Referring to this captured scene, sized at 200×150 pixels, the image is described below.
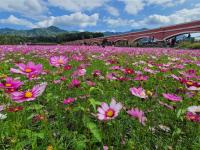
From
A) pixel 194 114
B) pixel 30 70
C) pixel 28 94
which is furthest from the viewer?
pixel 194 114

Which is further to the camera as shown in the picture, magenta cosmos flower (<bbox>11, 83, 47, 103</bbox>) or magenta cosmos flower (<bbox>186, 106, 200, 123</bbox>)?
magenta cosmos flower (<bbox>186, 106, 200, 123</bbox>)

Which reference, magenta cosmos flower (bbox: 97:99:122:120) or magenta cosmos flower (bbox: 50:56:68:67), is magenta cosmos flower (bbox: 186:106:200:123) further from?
magenta cosmos flower (bbox: 50:56:68:67)

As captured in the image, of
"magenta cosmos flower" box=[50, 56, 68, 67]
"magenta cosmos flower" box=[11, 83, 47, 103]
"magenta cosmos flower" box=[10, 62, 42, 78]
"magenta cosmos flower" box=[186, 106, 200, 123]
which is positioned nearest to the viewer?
"magenta cosmos flower" box=[11, 83, 47, 103]

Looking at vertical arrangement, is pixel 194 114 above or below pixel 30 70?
below

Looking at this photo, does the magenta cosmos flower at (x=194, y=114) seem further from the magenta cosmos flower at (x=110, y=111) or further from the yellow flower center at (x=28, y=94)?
the yellow flower center at (x=28, y=94)

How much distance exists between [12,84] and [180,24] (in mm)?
Result: 50179

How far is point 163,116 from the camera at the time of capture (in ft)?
7.77

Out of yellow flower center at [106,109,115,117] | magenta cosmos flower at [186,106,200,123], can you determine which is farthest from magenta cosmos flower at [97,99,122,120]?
magenta cosmos flower at [186,106,200,123]

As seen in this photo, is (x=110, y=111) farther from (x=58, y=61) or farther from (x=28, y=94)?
(x=58, y=61)

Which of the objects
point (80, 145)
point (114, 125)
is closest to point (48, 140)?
point (80, 145)

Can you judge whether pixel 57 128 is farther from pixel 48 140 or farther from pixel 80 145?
pixel 80 145

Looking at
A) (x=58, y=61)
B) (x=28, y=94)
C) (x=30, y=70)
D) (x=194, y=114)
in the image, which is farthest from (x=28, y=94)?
(x=194, y=114)

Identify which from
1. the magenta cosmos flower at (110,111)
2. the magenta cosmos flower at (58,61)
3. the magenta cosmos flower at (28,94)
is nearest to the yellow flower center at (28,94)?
the magenta cosmos flower at (28,94)

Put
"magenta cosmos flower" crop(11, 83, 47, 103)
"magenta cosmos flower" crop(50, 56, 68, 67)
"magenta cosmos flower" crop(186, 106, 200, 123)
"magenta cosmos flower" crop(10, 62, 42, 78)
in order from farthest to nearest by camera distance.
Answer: "magenta cosmos flower" crop(50, 56, 68, 67), "magenta cosmos flower" crop(186, 106, 200, 123), "magenta cosmos flower" crop(10, 62, 42, 78), "magenta cosmos flower" crop(11, 83, 47, 103)
